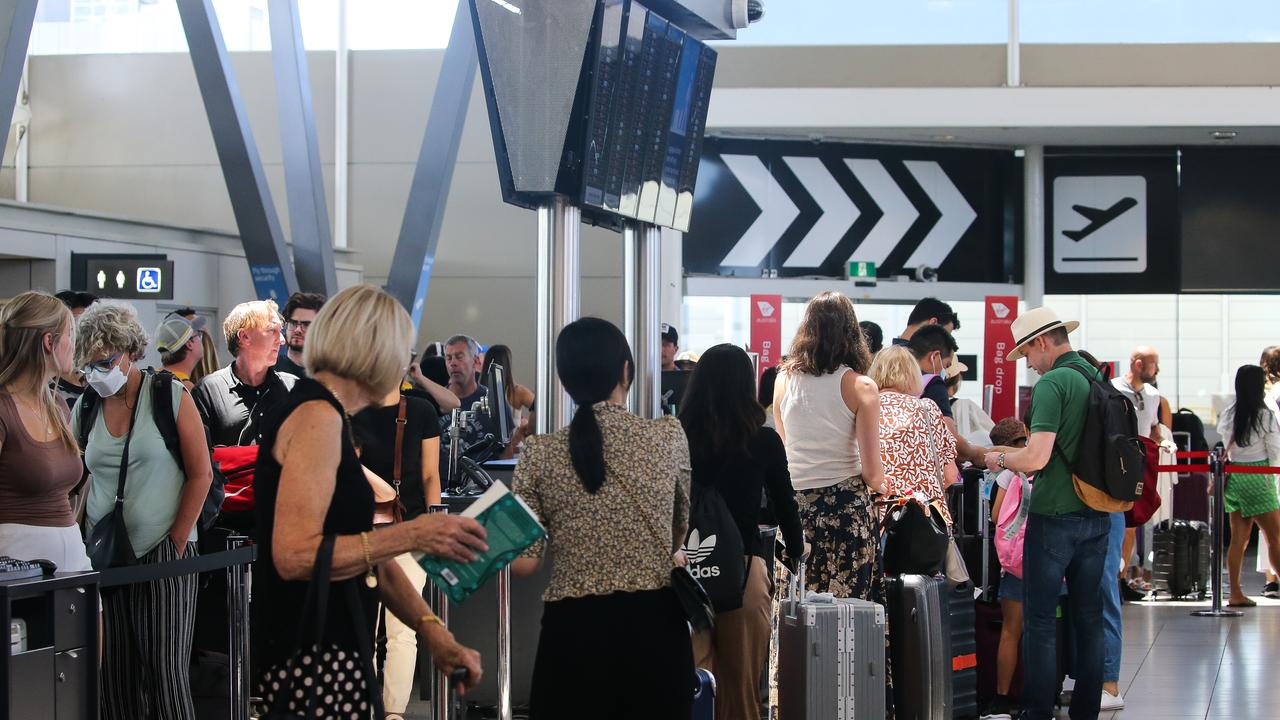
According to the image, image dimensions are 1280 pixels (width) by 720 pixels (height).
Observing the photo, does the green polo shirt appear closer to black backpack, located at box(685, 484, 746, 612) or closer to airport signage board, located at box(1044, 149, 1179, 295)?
black backpack, located at box(685, 484, 746, 612)

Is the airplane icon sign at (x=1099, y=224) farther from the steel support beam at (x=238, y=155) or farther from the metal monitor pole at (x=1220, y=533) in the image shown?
the steel support beam at (x=238, y=155)

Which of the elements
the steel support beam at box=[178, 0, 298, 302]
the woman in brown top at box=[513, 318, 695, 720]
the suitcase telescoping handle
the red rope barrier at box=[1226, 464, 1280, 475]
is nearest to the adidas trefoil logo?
the suitcase telescoping handle

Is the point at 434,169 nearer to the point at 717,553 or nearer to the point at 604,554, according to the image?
the point at 717,553

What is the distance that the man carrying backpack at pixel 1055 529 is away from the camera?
5.45 m

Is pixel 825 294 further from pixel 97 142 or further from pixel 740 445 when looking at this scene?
pixel 97 142

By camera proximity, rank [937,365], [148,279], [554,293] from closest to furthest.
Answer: [554,293] < [937,365] < [148,279]

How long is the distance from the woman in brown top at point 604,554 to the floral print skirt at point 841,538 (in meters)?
2.19

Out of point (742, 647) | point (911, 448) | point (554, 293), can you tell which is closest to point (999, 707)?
point (911, 448)

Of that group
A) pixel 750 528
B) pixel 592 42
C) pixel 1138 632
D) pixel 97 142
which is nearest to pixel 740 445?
pixel 750 528

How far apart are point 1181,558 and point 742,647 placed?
22.2ft

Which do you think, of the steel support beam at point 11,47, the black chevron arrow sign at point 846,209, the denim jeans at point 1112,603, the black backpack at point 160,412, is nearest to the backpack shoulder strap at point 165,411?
the black backpack at point 160,412

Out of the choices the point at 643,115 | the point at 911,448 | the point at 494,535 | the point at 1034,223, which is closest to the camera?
the point at 494,535

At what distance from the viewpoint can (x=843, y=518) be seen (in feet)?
17.3

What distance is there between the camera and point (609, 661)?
9.94 ft
